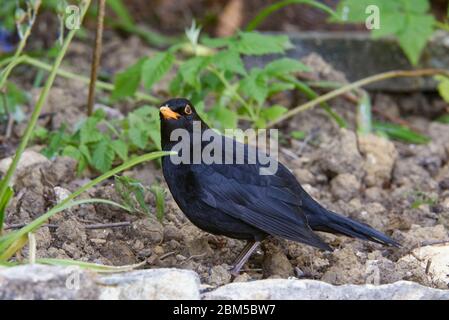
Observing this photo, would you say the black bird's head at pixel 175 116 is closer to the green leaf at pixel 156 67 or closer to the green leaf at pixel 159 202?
the green leaf at pixel 159 202

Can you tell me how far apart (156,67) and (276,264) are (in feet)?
6.73

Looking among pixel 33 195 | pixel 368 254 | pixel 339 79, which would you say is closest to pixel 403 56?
pixel 339 79

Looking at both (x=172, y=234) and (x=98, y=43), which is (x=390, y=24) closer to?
(x=98, y=43)

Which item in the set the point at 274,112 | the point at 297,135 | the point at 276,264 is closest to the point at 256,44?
the point at 274,112

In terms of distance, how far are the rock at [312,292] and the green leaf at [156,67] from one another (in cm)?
253

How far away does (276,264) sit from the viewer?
15.2 feet

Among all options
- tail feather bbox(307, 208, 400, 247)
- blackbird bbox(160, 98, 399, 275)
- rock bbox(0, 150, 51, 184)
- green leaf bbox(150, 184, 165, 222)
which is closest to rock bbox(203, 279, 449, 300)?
blackbird bbox(160, 98, 399, 275)

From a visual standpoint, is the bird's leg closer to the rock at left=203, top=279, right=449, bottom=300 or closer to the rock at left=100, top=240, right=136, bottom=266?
the rock at left=100, top=240, right=136, bottom=266

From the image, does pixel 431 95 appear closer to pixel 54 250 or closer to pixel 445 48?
pixel 445 48

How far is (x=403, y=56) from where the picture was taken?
753cm

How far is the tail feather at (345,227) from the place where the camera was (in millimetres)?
4672

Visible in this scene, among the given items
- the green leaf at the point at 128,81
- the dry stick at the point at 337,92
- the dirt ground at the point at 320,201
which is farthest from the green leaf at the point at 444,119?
the green leaf at the point at 128,81

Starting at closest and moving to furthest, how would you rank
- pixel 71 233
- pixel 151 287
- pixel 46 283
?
pixel 46 283, pixel 151 287, pixel 71 233

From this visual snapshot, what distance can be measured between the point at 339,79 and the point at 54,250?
134 inches
